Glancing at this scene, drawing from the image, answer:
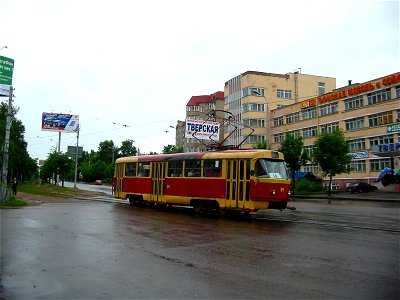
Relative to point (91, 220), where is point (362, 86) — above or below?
above

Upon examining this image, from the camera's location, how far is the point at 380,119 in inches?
2088

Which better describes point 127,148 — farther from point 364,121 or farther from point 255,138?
point 364,121

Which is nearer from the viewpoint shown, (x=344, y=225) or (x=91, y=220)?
(x=344, y=225)

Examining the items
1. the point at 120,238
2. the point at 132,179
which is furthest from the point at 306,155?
the point at 120,238

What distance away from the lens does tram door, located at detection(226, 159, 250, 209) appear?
1717cm

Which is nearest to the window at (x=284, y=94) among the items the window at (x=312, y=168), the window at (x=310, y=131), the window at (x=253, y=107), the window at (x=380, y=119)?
the window at (x=253, y=107)

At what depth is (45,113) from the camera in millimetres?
52000

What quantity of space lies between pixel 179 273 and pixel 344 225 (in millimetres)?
9297

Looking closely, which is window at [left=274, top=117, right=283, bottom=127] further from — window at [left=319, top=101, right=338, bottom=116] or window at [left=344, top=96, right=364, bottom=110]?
window at [left=344, top=96, right=364, bottom=110]

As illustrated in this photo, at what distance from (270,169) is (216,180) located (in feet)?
8.51

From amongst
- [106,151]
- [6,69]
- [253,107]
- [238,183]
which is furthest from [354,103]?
[106,151]

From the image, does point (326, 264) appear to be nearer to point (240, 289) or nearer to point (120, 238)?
point (240, 289)

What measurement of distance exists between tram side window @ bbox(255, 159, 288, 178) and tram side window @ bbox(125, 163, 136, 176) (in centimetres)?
996

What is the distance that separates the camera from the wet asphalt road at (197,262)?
20.1ft
